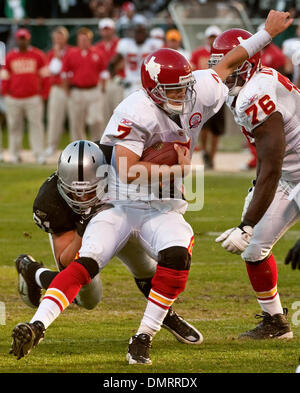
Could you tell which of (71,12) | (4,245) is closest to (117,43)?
(71,12)

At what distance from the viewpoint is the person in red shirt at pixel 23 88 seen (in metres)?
14.2

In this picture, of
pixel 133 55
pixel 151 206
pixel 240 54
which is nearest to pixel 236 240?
pixel 151 206

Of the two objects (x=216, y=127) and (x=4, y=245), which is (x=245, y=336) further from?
(x=216, y=127)

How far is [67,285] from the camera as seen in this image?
4.62 m

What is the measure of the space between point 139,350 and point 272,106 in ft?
4.80

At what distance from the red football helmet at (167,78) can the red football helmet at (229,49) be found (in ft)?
1.49

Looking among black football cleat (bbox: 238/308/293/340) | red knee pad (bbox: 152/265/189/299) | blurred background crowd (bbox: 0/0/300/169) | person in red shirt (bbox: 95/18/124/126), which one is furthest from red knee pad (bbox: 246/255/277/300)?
person in red shirt (bbox: 95/18/124/126)

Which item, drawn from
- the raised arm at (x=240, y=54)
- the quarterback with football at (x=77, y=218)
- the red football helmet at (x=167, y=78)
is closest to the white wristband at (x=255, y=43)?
the raised arm at (x=240, y=54)

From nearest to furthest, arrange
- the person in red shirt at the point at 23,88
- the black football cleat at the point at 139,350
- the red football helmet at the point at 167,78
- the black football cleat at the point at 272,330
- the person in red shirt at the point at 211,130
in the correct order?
the black football cleat at the point at 139,350 → the red football helmet at the point at 167,78 → the black football cleat at the point at 272,330 → the person in red shirt at the point at 211,130 → the person in red shirt at the point at 23,88

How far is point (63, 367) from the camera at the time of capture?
4.63m

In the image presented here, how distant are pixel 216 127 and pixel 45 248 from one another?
5.50m

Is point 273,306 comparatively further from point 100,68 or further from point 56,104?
point 56,104

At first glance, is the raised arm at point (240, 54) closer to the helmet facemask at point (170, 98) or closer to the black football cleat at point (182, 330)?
the helmet facemask at point (170, 98)

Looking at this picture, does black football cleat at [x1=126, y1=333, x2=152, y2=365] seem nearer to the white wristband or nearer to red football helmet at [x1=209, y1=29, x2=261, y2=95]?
red football helmet at [x1=209, y1=29, x2=261, y2=95]
